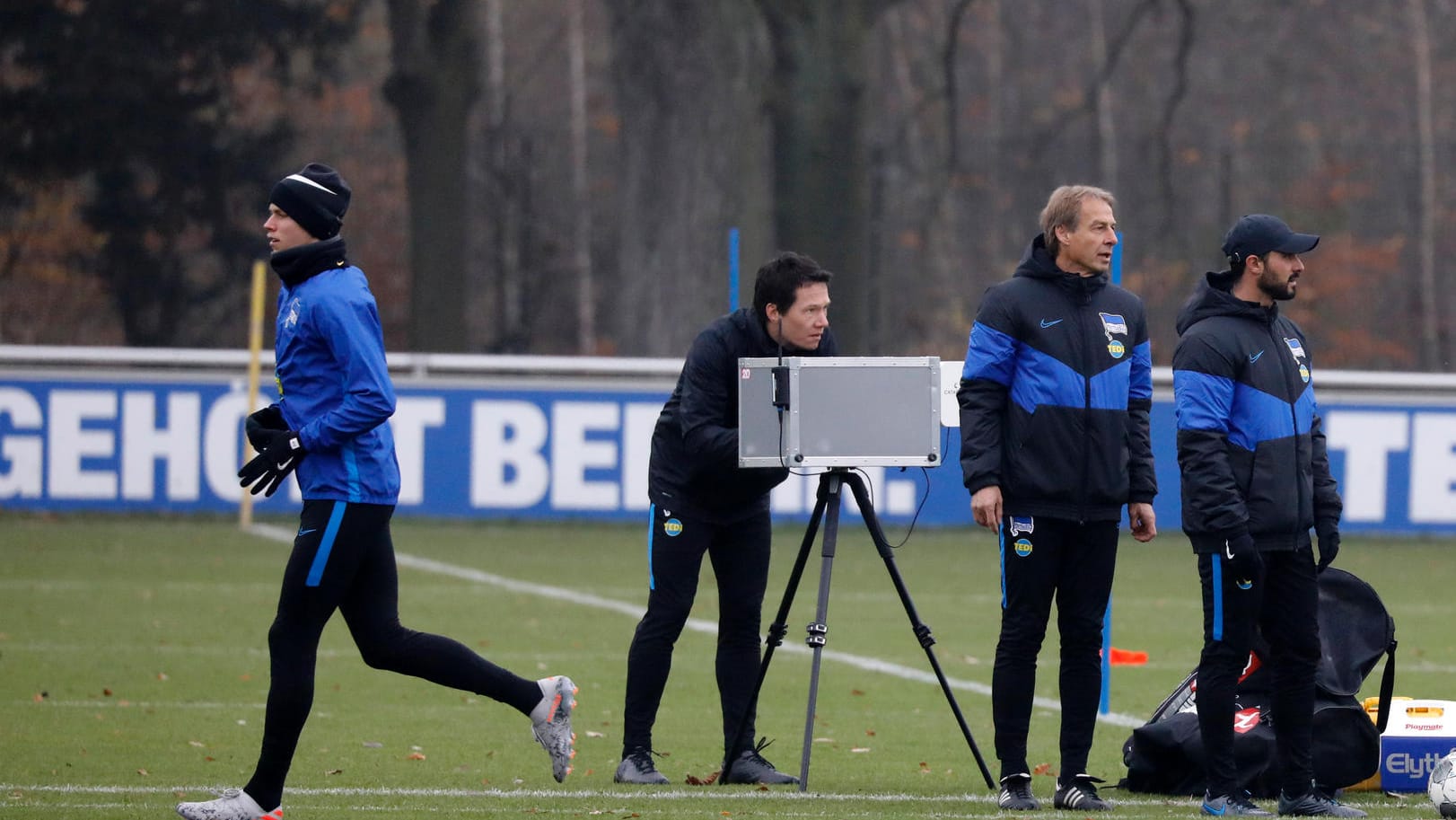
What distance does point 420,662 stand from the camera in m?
6.88

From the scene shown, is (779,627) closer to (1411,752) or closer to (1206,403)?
(1206,403)

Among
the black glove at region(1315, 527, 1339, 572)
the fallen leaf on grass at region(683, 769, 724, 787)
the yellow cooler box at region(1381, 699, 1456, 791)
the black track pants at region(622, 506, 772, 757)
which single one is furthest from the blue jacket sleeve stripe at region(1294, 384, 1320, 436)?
the fallen leaf on grass at region(683, 769, 724, 787)

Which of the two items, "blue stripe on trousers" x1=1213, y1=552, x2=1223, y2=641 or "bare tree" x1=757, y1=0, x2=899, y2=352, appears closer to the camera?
"blue stripe on trousers" x1=1213, y1=552, x2=1223, y2=641

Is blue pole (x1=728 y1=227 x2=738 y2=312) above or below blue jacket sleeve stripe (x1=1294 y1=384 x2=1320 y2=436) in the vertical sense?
above

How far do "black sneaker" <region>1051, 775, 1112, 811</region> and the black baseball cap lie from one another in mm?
1764

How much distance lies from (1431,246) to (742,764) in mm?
36928

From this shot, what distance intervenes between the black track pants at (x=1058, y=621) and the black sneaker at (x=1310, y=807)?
2.12ft

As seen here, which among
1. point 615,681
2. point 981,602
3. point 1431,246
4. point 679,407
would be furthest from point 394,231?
point 679,407

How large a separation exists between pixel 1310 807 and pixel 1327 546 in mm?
841

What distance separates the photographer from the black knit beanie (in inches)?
261

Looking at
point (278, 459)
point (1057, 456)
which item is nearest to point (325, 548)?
point (278, 459)

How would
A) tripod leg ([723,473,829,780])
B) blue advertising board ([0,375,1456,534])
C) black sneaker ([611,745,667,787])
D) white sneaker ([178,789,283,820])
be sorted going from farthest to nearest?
blue advertising board ([0,375,1456,534]) → black sneaker ([611,745,667,787]) → tripod leg ([723,473,829,780]) → white sneaker ([178,789,283,820])

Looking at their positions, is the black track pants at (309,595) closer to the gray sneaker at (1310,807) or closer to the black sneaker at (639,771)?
the black sneaker at (639,771)

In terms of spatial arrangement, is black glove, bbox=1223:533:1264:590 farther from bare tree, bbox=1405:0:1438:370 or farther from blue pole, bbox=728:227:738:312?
bare tree, bbox=1405:0:1438:370
